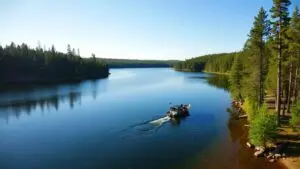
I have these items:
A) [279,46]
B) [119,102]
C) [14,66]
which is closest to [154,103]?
[119,102]

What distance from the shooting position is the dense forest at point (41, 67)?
113 m

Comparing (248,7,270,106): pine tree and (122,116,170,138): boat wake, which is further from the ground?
(248,7,270,106): pine tree

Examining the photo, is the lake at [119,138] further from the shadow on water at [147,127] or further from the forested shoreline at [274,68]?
the forested shoreline at [274,68]

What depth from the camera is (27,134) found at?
120ft

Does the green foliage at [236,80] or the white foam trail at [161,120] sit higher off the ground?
the green foliage at [236,80]

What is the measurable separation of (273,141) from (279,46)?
34.5 ft

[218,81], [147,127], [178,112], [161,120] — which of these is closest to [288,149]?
[147,127]

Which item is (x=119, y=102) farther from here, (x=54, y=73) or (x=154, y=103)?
(x=54, y=73)

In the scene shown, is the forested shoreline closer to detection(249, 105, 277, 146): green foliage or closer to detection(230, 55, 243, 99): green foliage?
detection(249, 105, 277, 146): green foliage

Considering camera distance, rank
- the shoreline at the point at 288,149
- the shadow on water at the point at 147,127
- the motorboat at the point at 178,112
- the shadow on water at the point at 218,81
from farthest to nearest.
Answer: the shadow on water at the point at 218,81 < the motorboat at the point at 178,112 < the shadow on water at the point at 147,127 < the shoreline at the point at 288,149

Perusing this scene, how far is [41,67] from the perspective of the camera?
12588cm

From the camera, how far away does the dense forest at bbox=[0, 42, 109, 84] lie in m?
113

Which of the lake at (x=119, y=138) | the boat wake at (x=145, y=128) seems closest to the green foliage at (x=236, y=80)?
the lake at (x=119, y=138)

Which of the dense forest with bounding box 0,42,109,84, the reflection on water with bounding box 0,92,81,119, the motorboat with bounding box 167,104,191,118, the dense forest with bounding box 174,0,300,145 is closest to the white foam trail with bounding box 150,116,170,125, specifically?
the motorboat with bounding box 167,104,191,118
